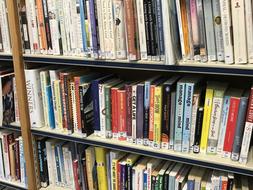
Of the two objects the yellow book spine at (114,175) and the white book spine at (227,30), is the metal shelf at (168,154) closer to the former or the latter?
the yellow book spine at (114,175)

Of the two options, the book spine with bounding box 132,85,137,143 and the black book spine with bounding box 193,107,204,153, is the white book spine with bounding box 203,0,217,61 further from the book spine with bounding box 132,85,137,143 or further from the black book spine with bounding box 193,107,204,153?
the book spine with bounding box 132,85,137,143


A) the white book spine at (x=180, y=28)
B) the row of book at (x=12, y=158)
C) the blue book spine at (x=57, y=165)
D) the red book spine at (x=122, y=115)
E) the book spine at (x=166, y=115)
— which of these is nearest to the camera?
the white book spine at (x=180, y=28)

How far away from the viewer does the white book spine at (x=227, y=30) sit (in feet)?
3.04

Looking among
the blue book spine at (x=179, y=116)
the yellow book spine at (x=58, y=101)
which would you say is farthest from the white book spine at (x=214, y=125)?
the yellow book spine at (x=58, y=101)

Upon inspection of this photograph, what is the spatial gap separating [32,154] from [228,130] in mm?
967

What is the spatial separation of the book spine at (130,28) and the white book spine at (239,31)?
347 mm

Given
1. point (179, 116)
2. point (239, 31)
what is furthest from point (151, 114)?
point (239, 31)

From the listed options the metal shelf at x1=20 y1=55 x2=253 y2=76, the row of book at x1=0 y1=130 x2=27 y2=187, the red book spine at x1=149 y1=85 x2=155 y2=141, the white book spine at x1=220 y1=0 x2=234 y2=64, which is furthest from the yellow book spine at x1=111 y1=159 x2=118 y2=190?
the white book spine at x1=220 y1=0 x2=234 y2=64

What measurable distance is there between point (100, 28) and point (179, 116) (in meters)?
0.46

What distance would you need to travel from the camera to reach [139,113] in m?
1.18

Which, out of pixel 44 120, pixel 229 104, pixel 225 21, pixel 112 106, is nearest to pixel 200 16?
pixel 225 21

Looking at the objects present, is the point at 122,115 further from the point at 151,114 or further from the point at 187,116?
the point at 187,116

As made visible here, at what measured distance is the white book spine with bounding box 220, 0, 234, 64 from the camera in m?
0.93

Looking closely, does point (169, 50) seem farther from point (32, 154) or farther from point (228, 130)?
point (32, 154)
